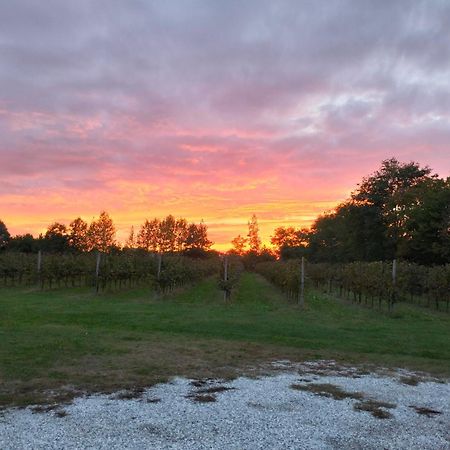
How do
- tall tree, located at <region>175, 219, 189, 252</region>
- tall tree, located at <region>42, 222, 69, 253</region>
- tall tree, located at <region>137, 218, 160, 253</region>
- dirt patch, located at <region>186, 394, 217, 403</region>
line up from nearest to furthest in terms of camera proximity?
1. dirt patch, located at <region>186, 394, 217, 403</region>
2. tall tree, located at <region>42, 222, 69, 253</region>
3. tall tree, located at <region>137, 218, 160, 253</region>
4. tall tree, located at <region>175, 219, 189, 252</region>

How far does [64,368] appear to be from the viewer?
289 inches

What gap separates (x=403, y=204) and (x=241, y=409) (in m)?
44.1

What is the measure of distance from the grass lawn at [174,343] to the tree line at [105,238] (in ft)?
113

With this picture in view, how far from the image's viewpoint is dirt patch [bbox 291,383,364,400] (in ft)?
20.0

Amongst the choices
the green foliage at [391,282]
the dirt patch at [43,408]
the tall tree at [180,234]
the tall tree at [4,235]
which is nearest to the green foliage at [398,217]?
the green foliage at [391,282]

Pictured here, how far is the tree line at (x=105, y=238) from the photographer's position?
60.4m

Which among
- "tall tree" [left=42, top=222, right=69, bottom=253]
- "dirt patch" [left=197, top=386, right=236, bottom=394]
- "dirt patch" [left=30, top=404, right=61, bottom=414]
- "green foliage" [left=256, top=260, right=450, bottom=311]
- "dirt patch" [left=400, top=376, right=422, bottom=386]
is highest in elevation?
"tall tree" [left=42, top=222, right=69, bottom=253]

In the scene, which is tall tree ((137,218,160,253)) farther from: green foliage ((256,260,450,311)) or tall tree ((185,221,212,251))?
green foliage ((256,260,450,311))

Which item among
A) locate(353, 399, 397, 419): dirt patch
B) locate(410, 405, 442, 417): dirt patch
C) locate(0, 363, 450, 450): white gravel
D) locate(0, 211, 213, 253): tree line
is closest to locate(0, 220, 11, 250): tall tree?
locate(0, 211, 213, 253): tree line

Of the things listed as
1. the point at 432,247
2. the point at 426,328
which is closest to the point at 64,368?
the point at 426,328

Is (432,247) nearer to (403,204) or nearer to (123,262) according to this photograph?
(403,204)

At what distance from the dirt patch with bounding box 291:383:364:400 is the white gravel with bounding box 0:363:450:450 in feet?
0.46

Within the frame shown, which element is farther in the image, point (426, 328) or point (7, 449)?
point (426, 328)

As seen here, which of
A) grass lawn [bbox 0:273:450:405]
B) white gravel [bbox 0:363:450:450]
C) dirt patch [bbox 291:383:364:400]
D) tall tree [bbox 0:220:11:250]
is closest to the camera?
white gravel [bbox 0:363:450:450]
